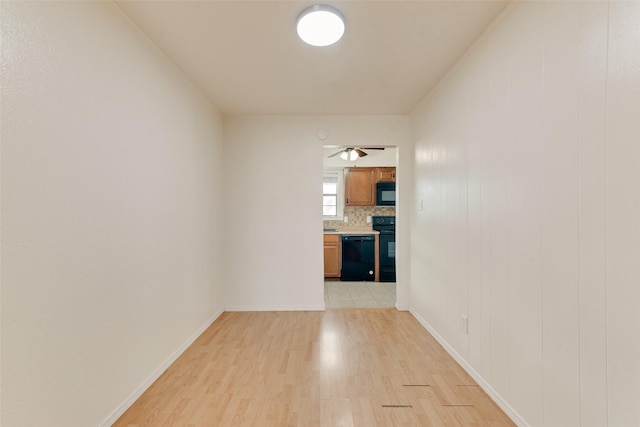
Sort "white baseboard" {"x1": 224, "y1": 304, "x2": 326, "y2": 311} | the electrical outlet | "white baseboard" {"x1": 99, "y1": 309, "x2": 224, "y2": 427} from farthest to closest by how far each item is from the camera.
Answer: "white baseboard" {"x1": 224, "y1": 304, "x2": 326, "y2": 311}, the electrical outlet, "white baseboard" {"x1": 99, "y1": 309, "x2": 224, "y2": 427}

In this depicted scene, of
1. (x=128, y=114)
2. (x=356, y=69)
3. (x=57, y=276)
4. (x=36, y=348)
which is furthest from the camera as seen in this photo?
Result: (x=356, y=69)

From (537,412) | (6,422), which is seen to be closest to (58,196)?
(6,422)

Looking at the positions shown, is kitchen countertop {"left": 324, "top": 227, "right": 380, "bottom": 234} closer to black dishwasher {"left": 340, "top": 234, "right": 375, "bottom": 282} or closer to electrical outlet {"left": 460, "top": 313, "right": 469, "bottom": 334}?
black dishwasher {"left": 340, "top": 234, "right": 375, "bottom": 282}

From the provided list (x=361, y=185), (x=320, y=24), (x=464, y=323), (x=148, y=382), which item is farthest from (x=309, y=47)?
(x=361, y=185)

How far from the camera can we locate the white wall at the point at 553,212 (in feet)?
3.34

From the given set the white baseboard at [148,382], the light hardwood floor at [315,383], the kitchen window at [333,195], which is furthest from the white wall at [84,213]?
the kitchen window at [333,195]

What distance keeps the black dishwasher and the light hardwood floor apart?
A: 211cm

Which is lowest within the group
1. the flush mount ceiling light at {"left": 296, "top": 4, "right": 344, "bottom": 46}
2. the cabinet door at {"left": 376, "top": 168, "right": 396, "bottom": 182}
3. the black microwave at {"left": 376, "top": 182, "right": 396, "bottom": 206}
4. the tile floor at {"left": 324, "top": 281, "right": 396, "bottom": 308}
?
the tile floor at {"left": 324, "top": 281, "right": 396, "bottom": 308}

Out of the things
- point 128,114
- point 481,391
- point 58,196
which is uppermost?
point 128,114

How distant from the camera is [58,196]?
1.26 m

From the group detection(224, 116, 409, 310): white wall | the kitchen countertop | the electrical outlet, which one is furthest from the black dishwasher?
the electrical outlet

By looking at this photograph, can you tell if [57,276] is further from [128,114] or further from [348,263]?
[348,263]

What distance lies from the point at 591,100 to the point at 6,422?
2549mm

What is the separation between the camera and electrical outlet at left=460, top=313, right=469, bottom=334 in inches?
83.2
